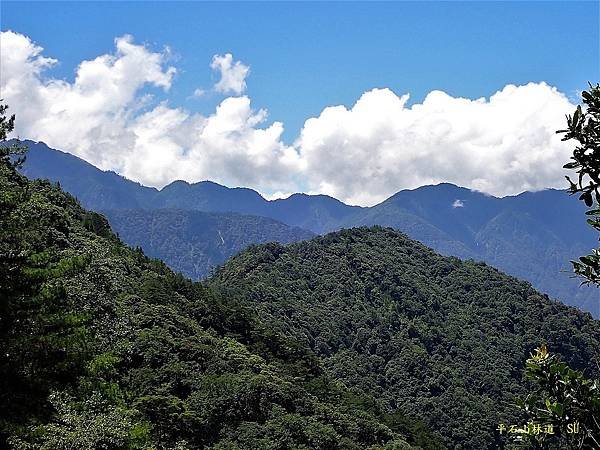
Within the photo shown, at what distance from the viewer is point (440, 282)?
331 feet

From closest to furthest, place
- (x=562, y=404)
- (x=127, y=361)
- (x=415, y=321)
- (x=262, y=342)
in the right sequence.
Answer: (x=562, y=404), (x=127, y=361), (x=262, y=342), (x=415, y=321)

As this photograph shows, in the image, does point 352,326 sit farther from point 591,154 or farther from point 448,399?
point 591,154

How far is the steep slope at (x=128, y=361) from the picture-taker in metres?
10.6

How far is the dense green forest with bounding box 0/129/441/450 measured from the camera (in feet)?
34.9

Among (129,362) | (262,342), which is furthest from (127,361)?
(262,342)

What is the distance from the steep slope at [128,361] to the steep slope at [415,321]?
18784mm

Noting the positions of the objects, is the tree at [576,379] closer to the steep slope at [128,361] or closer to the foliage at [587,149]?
the foliage at [587,149]

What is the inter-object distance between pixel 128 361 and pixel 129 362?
0.60ft

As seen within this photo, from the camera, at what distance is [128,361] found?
3334 cm

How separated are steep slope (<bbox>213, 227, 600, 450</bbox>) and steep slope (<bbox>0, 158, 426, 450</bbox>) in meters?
18.8

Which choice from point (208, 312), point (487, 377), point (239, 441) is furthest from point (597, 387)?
point (487, 377)

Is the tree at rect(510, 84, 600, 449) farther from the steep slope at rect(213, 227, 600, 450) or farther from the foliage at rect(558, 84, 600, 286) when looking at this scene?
the steep slope at rect(213, 227, 600, 450)

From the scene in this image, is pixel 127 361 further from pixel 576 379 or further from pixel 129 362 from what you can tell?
pixel 576 379

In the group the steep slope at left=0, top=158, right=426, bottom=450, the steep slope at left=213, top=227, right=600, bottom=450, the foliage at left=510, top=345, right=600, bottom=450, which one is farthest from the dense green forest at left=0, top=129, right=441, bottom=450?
the steep slope at left=213, top=227, right=600, bottom=450
